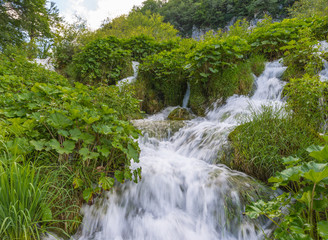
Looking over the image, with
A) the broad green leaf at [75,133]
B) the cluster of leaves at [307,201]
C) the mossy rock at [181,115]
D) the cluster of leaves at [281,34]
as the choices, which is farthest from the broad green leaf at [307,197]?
the cluster of leaves at [281,34]

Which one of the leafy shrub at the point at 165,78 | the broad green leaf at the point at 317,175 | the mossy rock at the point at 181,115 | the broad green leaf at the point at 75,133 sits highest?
the leafy shrub at the point at 165,78

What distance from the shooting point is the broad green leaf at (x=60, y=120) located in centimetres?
185

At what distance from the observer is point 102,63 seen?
7.61 metres

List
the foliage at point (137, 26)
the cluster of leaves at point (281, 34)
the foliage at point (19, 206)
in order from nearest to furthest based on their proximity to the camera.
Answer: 1. the foliage at point (19, 206)
2. the cluster of leaves at point (281, 34)
3. the foliage at point (137, 26)

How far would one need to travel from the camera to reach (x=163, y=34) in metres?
15.2

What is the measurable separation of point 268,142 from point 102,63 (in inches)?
279

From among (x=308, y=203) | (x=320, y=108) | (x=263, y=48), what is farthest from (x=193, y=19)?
(x=308, y=203)

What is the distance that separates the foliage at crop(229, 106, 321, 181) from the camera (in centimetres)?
243

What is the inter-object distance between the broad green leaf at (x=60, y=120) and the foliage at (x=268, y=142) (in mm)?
2365

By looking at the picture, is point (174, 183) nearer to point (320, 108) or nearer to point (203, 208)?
point (203, 208)

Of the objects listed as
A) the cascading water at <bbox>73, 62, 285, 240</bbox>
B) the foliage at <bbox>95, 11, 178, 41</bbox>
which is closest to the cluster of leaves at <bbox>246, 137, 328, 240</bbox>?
the cascading water at <bbox>73, 62, 285, 240</bbox>

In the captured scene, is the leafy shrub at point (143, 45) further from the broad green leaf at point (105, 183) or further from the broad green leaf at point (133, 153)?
the broad green leaf at point (105, 183)

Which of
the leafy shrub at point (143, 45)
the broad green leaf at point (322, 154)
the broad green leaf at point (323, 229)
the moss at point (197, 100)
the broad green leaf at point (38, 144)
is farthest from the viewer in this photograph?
the leafy shrub at point (143, 45)

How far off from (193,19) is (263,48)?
26080 millimetres
